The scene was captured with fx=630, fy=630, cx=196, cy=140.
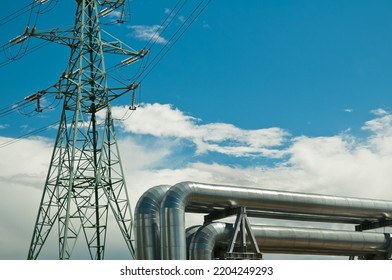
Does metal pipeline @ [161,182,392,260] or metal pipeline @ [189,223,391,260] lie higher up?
metal pipeline @ [161,182,392,260]

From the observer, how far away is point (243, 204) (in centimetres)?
3175

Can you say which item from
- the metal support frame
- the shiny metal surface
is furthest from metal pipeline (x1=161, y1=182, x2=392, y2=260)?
the shiny metal surface

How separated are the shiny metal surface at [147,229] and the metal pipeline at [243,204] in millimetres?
978

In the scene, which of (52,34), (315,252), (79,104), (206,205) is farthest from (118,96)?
(315,252)

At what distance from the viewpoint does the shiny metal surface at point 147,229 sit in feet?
98.2

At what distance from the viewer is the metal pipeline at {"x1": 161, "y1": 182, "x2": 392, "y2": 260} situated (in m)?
29.0

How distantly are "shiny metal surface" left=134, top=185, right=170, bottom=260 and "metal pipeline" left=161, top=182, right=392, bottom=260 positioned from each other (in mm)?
978

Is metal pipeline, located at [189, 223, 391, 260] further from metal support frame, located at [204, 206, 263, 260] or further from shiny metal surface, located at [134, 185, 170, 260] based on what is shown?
shiny metal surface, located at [134, 185, 170, 260]

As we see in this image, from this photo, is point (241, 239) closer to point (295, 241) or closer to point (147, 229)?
point (295, 241)

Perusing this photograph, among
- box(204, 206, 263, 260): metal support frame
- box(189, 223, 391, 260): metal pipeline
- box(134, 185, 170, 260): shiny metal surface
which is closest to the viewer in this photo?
box(134, 185, 170, 260): shiny metal surface

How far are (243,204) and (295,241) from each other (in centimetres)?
380

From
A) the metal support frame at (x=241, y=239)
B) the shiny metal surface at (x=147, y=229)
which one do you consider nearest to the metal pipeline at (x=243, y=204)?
the metal support frame at (x=241, y=239)

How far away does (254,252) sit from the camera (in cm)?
3142

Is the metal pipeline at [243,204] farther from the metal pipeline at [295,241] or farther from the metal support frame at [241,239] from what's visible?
the metal pipeline at [295,241]
